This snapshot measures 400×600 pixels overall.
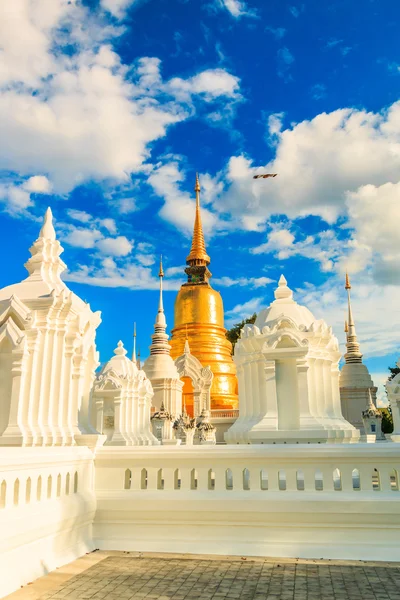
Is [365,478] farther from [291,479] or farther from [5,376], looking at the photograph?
[5,376]

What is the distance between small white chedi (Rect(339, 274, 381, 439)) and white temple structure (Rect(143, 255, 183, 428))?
35.4 feet

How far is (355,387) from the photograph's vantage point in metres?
33.5

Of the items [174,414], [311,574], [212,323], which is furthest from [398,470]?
[212,323]

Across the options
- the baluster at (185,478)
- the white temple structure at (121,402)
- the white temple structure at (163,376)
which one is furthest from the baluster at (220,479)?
the white temple structure at (163,376)

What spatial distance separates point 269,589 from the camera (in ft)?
16.9

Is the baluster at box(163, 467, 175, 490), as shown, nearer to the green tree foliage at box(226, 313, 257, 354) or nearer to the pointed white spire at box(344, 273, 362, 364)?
the pointed white spire at box(344, 273, 362, 364)

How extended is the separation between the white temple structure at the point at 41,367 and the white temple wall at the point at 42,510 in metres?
0.93

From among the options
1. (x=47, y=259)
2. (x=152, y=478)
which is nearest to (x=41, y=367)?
(x=47, y=259)

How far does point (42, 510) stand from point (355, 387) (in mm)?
30115

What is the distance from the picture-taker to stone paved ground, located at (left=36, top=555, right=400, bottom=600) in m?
5.00

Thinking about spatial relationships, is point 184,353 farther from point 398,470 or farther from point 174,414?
point 398,470

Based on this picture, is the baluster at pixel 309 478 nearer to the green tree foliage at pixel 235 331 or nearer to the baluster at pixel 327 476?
the baluster at pixel 327 476

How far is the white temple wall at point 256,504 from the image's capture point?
6.38 m

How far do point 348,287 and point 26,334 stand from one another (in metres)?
36.0
